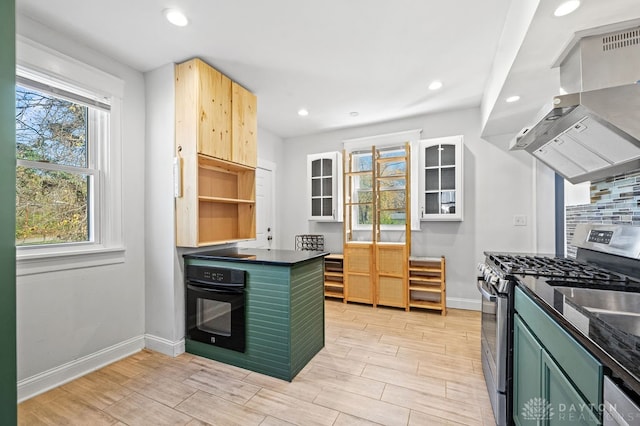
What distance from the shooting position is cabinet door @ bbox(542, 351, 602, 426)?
2.76 ft

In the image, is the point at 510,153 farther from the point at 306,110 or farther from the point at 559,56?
the point at 306,110

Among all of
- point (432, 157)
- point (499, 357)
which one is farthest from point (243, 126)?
point (499, 357)

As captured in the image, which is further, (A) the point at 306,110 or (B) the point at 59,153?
(A) the point at 306,110

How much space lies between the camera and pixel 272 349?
7.07 ft

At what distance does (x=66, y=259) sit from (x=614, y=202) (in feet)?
13.0

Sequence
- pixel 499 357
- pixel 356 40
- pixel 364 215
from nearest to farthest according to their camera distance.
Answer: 1. pixel 499 357
2. pixel 356 40
3. pixel 364 215

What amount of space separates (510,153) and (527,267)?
92.3 inches

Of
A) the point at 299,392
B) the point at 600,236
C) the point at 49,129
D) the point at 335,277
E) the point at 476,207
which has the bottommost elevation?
the point at 299,392

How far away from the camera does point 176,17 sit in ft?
6.42

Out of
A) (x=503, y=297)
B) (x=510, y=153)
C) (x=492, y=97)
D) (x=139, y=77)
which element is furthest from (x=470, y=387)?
(x=139, y=77)

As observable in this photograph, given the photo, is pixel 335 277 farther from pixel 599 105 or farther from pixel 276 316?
pixel 599 105

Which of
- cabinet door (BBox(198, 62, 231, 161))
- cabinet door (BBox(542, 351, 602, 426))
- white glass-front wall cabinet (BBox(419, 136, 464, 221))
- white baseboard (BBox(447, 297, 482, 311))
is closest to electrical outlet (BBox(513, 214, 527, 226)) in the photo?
white glass-front wall cabinet (BBox(419, 136, 464, 221))

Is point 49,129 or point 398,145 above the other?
point 398,145
